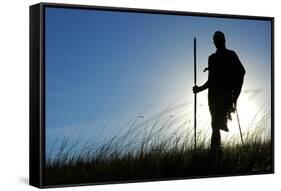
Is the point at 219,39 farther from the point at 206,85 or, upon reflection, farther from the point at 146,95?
the point at 146,95

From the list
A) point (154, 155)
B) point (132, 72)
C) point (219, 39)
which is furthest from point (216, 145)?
point (132, 72)

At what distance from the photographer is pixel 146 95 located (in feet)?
27.8

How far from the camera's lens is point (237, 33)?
9.03 metres

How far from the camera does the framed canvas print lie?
Answer: 8016 mm

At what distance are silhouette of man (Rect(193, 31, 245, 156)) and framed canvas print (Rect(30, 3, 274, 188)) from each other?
0.04ft

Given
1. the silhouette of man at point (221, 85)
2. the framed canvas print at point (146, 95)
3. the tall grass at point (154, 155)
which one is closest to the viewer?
the framed canvas print at point (146, 95)

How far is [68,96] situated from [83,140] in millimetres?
475

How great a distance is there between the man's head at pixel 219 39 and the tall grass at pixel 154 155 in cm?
92

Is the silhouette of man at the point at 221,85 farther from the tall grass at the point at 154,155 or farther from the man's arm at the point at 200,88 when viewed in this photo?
the tall grass at the point at 154,155

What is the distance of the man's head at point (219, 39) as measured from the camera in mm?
8891

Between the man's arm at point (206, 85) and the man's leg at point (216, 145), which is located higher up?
the man's arm at point (206, 85)

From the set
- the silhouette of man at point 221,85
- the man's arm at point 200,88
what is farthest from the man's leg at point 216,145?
the man's arm at point 200,88

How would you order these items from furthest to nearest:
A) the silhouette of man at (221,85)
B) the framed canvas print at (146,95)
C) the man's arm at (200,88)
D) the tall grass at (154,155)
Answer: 1. the silhouette of man at (221,85)
2. the man's arm at (200,88)
3. the tall grass at (154,155)
4. the framed canvas print at (146,95)

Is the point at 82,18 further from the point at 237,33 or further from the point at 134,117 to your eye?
the point at 237,33
